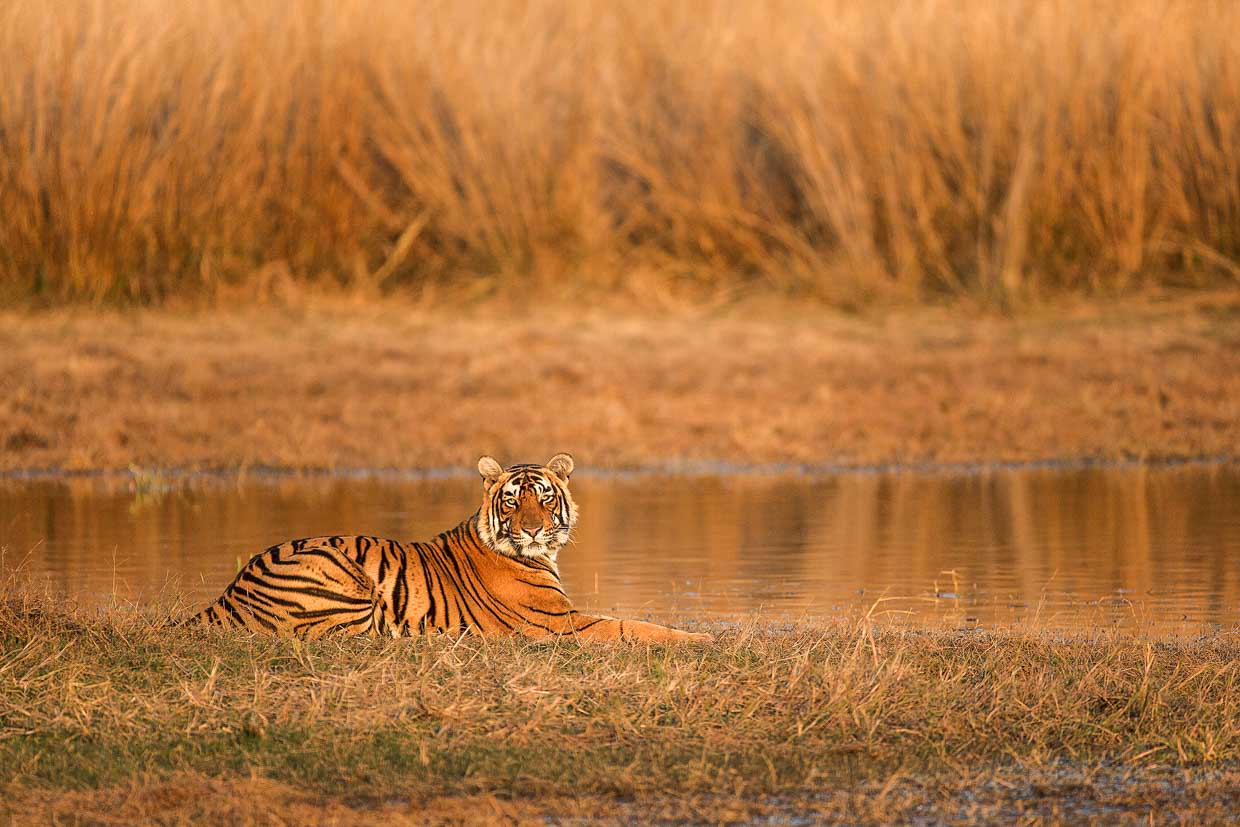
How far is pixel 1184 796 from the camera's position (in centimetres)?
527

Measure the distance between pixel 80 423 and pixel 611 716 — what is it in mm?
8096

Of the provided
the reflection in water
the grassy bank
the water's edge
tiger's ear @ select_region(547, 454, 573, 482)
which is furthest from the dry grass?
the grassy bank

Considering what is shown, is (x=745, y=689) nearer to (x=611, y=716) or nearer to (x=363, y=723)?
(x=611, y=716)

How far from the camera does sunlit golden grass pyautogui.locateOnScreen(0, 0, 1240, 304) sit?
52.2ft

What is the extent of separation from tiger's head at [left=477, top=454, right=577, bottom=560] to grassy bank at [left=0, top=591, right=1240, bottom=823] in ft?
2.20

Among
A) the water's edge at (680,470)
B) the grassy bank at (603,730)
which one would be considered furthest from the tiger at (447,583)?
the water's edge at (680,470)

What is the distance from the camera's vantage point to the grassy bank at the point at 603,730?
5191 millimetres

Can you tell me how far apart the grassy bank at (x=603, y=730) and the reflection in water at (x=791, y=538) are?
1.12 metres

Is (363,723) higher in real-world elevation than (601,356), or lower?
lower

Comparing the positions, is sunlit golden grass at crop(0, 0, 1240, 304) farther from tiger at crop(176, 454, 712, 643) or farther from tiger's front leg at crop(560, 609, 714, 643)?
tiger's front leg at crop(560, 609, 714, 643)

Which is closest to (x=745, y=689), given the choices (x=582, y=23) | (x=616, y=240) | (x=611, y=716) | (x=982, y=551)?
(x=611, y=716)

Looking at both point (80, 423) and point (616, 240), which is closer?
point (80, 423)

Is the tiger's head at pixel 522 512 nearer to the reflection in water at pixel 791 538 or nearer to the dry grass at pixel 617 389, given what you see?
the reflection in water at pixel 791 538

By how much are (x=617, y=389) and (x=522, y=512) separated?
21.6 ft
